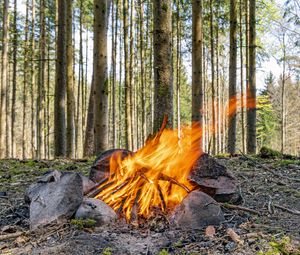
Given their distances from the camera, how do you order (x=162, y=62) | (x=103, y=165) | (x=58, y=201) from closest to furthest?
1. (x=58, y=201)
2. (x=162, y=62)
3. (x=103, y=165)

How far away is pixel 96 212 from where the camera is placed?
3.76m

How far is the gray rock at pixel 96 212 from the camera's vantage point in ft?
12.3

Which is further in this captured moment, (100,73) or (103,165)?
(100,73)

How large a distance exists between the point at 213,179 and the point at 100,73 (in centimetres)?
500

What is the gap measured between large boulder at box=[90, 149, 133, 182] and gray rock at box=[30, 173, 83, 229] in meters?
0.72

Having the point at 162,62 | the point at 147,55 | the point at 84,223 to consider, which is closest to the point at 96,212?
the point at 84,223

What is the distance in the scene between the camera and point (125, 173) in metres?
4.45

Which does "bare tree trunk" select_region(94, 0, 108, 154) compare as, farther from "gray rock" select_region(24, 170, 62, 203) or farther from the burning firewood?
"gray rock" select_region(24, 170, 62, 203)

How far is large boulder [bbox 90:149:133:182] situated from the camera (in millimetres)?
4660

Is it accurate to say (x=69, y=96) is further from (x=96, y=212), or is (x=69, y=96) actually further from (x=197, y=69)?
(x=96, y=212)

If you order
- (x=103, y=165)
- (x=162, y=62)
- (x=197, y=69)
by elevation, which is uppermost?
(x=197, y=69)

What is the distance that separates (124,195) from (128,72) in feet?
50.7

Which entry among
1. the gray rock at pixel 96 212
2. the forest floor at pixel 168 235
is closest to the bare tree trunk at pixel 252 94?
the forest floor at pixel 168 235

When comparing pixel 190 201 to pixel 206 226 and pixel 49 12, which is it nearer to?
pixel 206 226
